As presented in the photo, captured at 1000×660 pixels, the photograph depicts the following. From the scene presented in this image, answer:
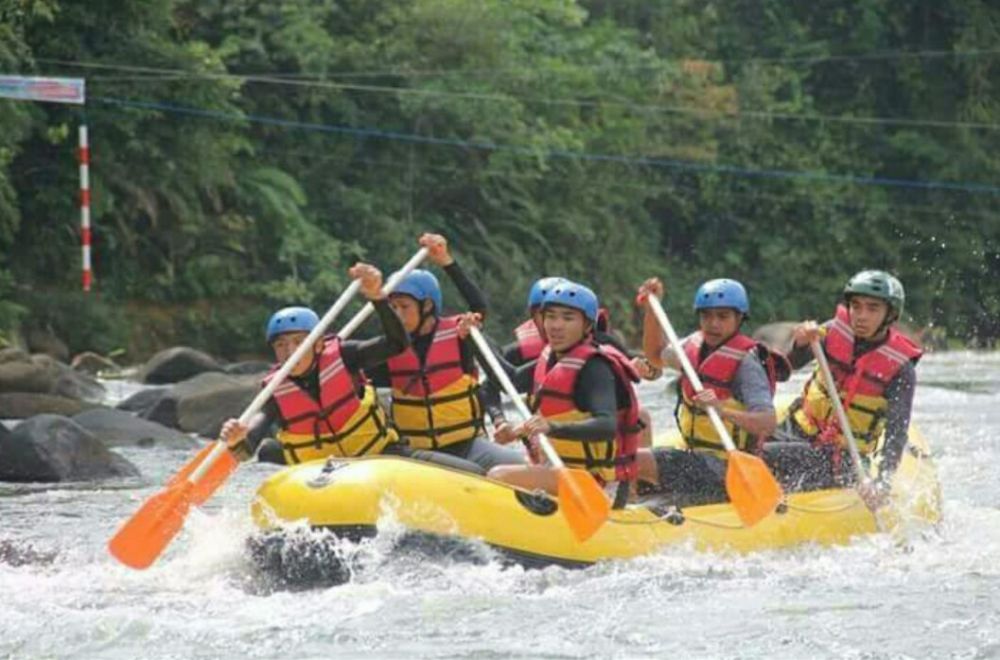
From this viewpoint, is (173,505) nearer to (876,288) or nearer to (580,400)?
(580,400)

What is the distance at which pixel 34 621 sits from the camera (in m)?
9.31

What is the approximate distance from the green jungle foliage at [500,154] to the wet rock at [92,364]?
774 millimetres

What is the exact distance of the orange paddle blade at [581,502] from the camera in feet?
32.8

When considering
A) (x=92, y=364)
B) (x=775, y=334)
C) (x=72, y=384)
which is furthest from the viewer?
Answer: (x=775, y=334)

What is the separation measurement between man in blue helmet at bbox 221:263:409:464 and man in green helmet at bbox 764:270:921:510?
2.15 meters

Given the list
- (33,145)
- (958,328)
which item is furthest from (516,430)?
(958,328)

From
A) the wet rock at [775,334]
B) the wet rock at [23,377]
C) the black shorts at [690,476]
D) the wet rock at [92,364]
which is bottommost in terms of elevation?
the wet rock at [775,334]

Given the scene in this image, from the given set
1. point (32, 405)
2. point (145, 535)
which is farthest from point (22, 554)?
point (32, 405)

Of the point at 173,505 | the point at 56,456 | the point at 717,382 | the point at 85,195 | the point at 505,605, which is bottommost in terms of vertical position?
the point at 56,456

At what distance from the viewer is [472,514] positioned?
9938mm

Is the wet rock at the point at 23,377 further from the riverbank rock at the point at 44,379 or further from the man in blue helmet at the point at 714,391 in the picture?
the man in blue helmet at the point at 714,391

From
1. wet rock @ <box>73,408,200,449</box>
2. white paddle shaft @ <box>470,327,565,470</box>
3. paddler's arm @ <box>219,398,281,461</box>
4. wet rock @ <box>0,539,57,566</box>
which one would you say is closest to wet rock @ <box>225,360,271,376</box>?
wet rock @ <box>73,408,200,449</box>

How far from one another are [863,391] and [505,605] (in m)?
2.84

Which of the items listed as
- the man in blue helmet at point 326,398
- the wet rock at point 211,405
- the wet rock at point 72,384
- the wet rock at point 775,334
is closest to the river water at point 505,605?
the man in blue helmet at point 326,398
